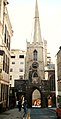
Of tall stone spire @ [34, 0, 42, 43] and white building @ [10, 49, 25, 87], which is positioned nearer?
tall stone spire @ [34, 0, 42, 43]

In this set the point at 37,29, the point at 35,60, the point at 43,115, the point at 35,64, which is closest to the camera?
the point at 43,115

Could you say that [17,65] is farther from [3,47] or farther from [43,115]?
[3,47]

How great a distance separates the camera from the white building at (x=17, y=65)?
3156 inches

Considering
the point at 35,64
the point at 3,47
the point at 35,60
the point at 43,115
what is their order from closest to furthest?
1. the point at 3,47
2. the point at 43,115
3. the point at 35,64
4. the point at 35,60

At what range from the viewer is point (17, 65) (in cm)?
8325

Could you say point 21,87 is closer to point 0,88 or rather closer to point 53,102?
point 53,102

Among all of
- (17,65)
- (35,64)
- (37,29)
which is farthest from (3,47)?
(17,65)

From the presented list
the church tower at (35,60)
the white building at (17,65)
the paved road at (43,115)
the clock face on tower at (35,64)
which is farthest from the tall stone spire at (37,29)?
the paved road at (43,115)

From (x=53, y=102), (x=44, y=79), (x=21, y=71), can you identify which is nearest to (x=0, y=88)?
(x=53, y=102)

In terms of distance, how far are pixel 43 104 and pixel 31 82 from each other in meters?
7.05

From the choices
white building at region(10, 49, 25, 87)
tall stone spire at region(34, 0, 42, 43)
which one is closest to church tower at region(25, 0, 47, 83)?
tall stone spire at region(34, 0, 42, 43)

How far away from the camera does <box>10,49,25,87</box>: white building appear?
8017 centimetres

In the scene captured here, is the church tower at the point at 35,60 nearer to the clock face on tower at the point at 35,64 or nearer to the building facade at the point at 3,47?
the clock face on tower at the point at 35,64

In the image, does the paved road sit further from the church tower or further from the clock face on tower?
the clock face on tower
